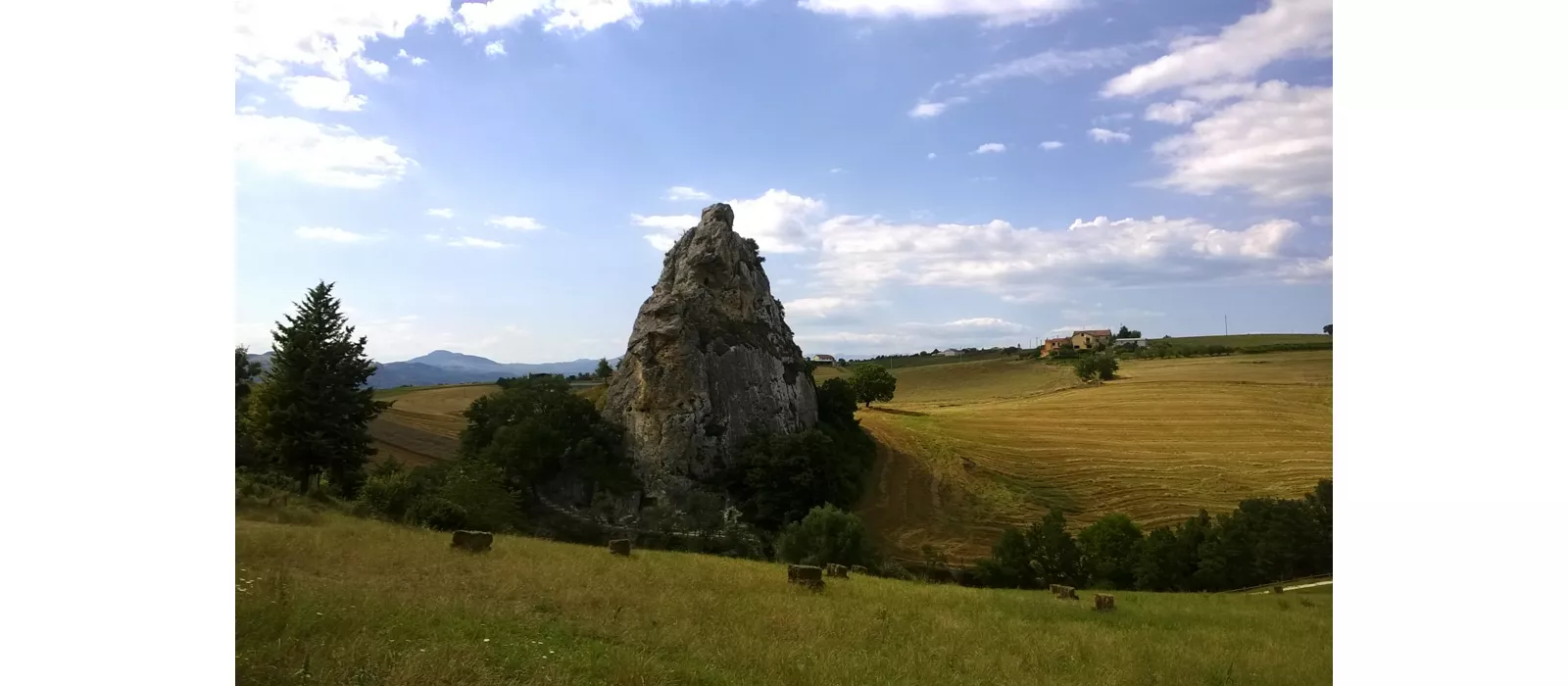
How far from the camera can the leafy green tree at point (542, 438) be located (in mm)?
26859

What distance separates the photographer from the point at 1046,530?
23094mm

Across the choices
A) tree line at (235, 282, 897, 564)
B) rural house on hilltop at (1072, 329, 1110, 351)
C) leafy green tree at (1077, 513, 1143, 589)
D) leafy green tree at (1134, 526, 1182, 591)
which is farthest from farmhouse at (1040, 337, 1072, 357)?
tree line at (235, 282, 897, 564)

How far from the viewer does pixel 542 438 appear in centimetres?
2781

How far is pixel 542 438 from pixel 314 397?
1019 centimetres

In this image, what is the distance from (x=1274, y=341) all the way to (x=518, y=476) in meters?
24.1

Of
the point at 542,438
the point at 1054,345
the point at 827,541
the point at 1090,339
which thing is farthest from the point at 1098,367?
the point at 542,438

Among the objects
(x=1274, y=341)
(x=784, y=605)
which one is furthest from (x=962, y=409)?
(x=784, y=605)

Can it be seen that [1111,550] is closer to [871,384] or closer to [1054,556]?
[1054,556]

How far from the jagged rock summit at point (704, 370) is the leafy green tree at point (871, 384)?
25.7 ft

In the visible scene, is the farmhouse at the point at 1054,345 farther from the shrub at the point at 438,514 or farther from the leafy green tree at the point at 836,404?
the shrub at the point at 438,514

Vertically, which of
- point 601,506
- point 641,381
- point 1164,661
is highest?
point 641,381

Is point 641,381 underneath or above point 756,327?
underneath

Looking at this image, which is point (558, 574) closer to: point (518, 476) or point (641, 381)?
point (518, 476)

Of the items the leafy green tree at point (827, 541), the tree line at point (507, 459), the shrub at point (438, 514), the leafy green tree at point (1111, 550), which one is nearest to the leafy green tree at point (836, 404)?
the tree line at point (507, 459)
